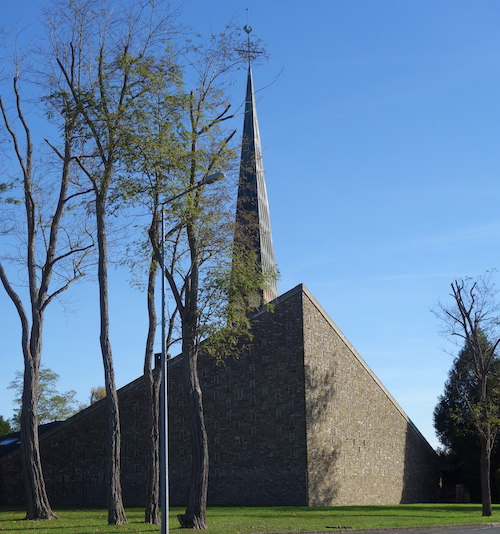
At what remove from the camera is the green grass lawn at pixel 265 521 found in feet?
72.6

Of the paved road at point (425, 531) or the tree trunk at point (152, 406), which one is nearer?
the paved road at point (425, 531)

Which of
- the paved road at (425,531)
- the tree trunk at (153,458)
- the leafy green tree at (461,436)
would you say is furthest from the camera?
the leafy green tree at (461,436)

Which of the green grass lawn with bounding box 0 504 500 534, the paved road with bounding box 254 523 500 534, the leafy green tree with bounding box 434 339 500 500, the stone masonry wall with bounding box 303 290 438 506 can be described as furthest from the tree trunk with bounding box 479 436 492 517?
the leafy green tree with bounding box 434 339 500 500

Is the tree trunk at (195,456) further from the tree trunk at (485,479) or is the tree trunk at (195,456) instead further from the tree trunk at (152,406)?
the tree trunk at (485,479)

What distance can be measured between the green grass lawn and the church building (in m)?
3.56

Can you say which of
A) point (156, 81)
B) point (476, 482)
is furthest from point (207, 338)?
point (476, 482)

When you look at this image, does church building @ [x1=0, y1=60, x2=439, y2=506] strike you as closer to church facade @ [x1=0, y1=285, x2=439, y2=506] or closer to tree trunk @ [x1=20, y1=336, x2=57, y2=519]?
church facade @ [x1=0, y1=285, x2=439, y2=506]

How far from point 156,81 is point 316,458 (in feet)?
76.3

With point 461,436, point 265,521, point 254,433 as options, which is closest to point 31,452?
point 265,521

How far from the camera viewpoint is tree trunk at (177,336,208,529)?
22.5 meters

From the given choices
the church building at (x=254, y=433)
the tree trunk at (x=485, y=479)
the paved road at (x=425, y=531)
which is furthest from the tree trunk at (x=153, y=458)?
the tree trunk at (x=485, y=479)

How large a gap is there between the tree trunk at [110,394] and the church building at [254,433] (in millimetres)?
13984

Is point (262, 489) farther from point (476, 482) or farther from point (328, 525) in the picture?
point (476, 482)

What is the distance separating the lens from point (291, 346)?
134 ft
